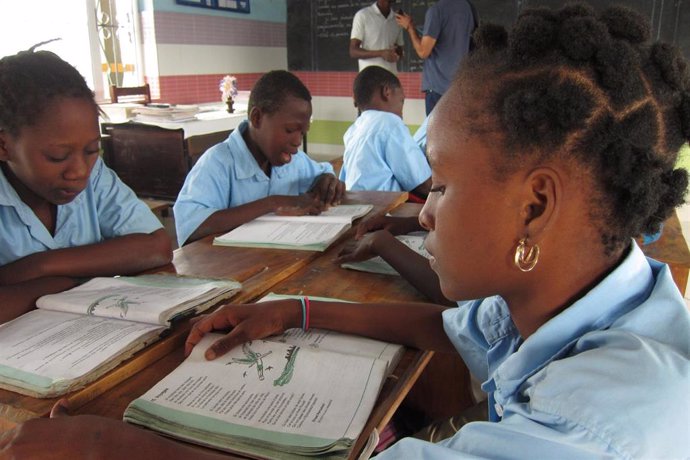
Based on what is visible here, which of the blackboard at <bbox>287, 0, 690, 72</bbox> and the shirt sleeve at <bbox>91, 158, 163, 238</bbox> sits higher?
the blackboard at <bbox>287, 0, 690, 72</bbox>

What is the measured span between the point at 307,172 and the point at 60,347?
144 cm

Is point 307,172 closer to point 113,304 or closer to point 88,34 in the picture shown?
point 113,304

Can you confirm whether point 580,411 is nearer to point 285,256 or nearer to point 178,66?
point 285,256

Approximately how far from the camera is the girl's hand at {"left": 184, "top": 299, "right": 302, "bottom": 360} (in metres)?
0.91

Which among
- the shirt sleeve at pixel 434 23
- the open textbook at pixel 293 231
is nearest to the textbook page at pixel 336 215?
the open textbook at pixel 293 231

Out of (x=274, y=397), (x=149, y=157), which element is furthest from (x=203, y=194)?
(x=149, y=157)

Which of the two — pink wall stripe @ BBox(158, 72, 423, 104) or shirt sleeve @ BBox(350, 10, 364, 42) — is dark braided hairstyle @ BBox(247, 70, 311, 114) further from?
pink wall stripe @ BBox(158, 72, 423, 104)

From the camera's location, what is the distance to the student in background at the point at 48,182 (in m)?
1.19

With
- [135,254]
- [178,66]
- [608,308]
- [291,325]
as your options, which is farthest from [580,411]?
[178,66]

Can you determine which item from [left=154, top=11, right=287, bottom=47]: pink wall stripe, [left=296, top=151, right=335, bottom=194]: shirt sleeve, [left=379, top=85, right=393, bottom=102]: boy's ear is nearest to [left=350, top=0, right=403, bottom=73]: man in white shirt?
[left=154, top=11, right=287, bottom=47]: pink wall stripe

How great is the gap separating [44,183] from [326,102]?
216 inches

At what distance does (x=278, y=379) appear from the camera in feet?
2.66

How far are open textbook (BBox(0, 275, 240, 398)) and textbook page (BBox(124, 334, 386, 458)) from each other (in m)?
0.10

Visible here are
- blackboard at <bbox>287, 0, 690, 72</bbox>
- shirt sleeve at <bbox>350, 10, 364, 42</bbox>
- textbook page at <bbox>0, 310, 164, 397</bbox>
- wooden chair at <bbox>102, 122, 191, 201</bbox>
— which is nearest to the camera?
textbook page at <bbox>0, 310, 164, 397</bbox>
